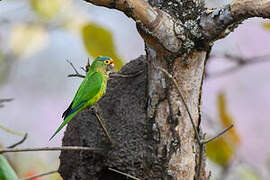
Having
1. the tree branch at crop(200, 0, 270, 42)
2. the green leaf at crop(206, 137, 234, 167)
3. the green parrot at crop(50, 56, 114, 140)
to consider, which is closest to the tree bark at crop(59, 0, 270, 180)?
the tree branch at crop(200, 0, 270, 42)

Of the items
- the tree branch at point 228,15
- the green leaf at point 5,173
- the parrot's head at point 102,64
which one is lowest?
the green leaf at point 5,173

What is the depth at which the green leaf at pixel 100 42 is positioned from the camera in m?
2.49

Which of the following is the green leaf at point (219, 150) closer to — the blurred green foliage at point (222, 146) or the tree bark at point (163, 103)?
the blurred green foliage at point (222, 146)

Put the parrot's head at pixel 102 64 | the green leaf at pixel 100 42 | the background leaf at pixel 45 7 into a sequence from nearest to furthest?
the parrot's head at pixel 102 64
the green leaf at pixel 100 42
the background leaf at pixel 45 7

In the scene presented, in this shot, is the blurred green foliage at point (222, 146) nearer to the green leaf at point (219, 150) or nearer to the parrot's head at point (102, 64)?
the green leaf at point (219, 150)

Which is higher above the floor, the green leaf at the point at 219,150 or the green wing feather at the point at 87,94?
the green wing feather at the point at 87,94

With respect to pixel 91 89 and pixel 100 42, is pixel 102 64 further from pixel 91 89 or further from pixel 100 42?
pixel 100 42

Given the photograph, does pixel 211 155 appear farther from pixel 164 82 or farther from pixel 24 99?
pixel 24 99

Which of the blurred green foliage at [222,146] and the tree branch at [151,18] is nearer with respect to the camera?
the tree branch at [151,18]

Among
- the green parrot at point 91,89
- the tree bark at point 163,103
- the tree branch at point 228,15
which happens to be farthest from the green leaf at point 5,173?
the tree branch at point 228,15

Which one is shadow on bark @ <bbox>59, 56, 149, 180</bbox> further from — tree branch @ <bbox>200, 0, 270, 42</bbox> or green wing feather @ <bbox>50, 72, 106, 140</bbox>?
tree branch @ <bbox>200, 0, 270, 42</bbox>

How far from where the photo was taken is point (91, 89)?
1910mm

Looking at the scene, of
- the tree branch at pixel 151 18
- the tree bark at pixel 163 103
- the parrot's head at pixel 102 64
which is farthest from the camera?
the parrot's head at pixel 102 64

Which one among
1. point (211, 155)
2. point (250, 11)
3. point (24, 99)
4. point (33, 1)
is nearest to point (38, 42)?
point (33, 1)
